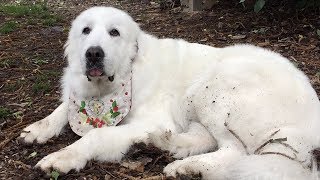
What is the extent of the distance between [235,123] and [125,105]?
0.96 m

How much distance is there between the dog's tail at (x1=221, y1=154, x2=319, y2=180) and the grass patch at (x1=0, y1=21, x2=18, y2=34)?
19.1 feet

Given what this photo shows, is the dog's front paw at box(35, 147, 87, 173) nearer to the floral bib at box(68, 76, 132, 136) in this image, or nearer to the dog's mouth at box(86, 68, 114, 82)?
the floral bib at box(68, 76, 132, 136)

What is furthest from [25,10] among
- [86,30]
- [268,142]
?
[268,142]

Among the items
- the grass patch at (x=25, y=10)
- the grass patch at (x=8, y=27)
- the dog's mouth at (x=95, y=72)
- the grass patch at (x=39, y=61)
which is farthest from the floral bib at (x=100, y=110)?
the grass patch at (x=25, y=10)

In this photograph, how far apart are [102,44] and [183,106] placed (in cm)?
88

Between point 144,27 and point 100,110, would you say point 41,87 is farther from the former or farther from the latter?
point 144,27

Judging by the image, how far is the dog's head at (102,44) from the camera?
146 inches

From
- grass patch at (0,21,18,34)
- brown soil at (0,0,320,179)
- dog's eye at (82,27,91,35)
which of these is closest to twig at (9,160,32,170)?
brown soil at (0,0,320,179)

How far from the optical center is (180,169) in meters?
3.30

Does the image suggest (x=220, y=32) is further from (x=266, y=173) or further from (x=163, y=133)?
(x=266, y=173)

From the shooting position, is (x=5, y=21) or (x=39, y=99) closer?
(x=39, y=99)

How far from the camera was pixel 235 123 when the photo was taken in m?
3.46

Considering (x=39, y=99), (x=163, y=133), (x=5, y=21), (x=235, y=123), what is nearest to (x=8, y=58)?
(x=39, y=99)

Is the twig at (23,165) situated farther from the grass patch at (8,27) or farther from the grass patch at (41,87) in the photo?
the grass patch at (8,27)
